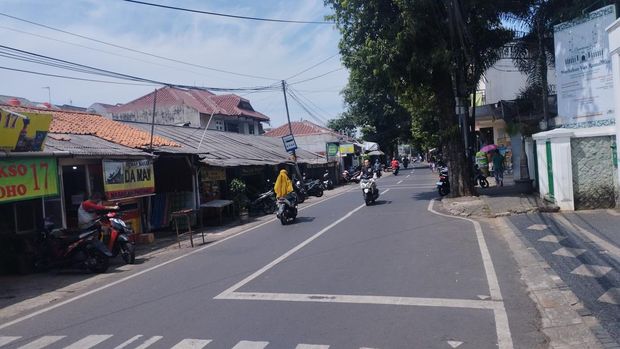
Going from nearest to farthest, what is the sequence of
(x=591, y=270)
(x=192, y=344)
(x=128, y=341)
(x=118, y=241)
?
(x=192, y=344) < (x=128, y=341) < (x=591, y=270) < (x=118, y=241)

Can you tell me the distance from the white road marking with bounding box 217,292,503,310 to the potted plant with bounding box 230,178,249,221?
13.1 m

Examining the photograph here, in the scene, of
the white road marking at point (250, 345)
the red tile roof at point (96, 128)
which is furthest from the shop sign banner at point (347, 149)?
the white road marking at point (250, 345)

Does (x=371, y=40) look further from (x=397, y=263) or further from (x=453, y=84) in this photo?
(x=397, y=263)

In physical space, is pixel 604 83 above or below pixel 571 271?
above

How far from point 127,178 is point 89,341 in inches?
341

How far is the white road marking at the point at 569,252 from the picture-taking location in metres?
8.15

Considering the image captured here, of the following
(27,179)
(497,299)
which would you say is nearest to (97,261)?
(27,179)

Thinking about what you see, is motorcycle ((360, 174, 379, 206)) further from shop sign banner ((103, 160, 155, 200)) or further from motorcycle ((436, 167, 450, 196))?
shop sign banner ((103, 160, 155, 200))

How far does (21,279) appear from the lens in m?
10.4

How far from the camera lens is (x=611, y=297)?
588cm

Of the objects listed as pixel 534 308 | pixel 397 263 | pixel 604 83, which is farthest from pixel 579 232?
pixel 604 83

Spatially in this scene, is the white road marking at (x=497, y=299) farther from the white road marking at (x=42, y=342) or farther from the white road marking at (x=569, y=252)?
the white road marking at (x=42, y=342)

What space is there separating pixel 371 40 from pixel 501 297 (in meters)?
13.1

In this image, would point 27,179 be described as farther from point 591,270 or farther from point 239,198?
point 239,198
